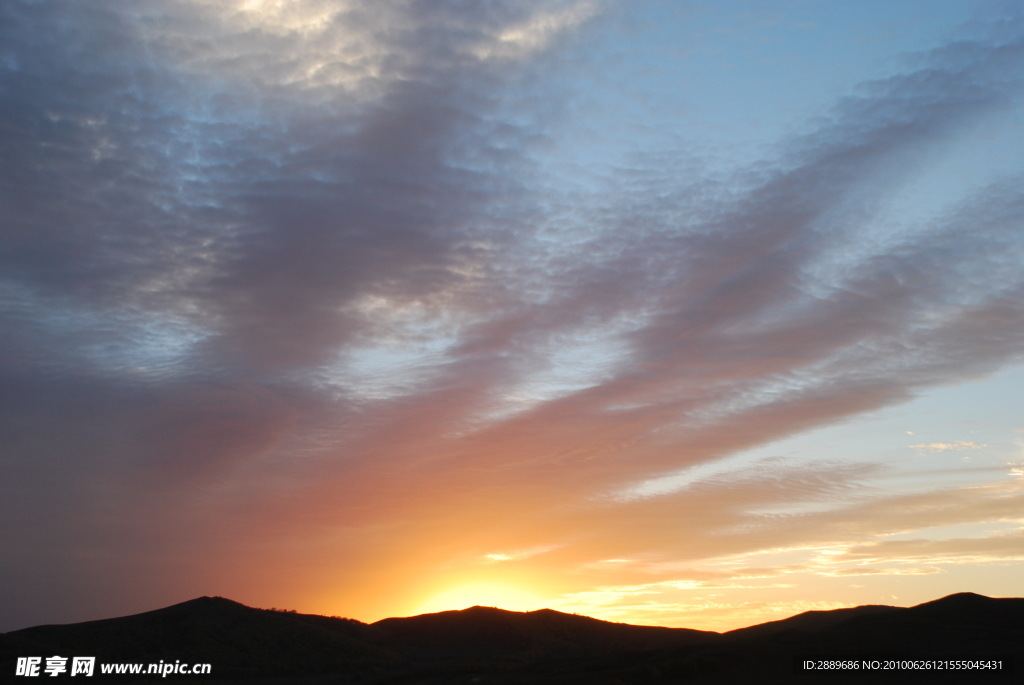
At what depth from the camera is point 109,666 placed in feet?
179

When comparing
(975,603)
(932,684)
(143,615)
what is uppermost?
(143,615)

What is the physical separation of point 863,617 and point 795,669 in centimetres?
1230

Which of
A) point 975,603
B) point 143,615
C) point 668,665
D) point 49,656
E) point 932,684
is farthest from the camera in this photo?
point 143,615

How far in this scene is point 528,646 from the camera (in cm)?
7444

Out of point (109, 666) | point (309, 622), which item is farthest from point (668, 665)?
point (309, 622)

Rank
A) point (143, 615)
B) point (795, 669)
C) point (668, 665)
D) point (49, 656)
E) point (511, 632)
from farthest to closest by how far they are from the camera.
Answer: point (511, 632) → point (143, 615) → point (49, 656) → point (668, 665) → point (795, 669)

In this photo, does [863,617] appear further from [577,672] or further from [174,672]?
[174,672]

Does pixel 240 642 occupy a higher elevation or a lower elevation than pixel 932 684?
higher

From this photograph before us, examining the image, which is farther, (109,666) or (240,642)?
(240,642)

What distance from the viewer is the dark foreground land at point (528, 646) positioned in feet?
113

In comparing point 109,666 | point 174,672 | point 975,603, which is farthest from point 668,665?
point 109,666

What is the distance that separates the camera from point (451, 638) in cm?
7931

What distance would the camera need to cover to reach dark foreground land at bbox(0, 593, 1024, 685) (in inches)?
1357

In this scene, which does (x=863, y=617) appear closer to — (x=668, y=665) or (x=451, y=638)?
(x=668, y=665)
